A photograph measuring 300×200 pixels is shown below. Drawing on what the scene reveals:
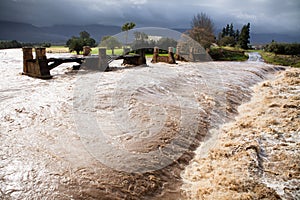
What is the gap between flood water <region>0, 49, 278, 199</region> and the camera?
135 inches

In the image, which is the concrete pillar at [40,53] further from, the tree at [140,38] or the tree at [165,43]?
the tree at [165,43]

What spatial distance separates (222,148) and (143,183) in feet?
7.88

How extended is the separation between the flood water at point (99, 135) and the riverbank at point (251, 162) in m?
0.36

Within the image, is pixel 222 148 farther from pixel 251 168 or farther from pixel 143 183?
pixel 143 183

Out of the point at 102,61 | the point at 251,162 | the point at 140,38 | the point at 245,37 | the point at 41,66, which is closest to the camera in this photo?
the point at 251,162

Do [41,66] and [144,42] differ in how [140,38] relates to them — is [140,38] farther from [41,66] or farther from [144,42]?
[41,66]

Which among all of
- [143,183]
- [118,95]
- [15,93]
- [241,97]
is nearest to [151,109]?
[118,95]

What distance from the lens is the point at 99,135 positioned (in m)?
4.67

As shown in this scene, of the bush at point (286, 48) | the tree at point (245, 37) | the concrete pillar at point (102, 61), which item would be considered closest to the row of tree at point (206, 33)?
the tree at point (245, 37)

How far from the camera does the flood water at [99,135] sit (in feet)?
11.2

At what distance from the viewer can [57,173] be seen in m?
3.47

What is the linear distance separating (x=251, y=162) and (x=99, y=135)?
3154mm

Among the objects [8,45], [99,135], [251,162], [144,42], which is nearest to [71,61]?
[99,135]

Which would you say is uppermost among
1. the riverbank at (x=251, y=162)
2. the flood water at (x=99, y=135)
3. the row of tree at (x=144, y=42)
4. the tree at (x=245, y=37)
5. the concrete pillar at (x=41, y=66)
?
the tree at (x=245, y=37)
